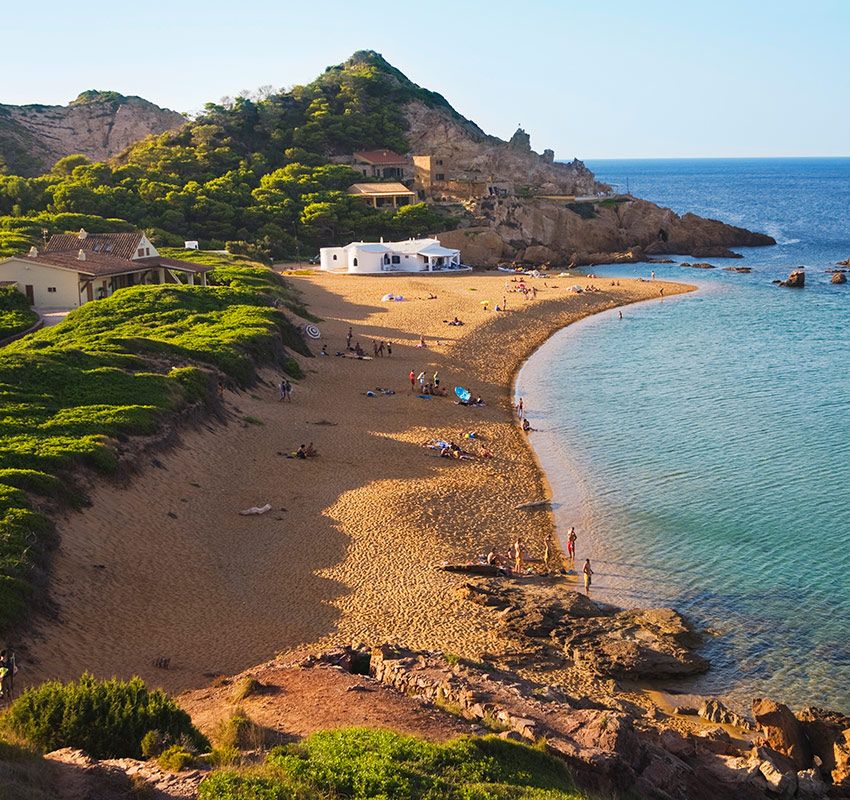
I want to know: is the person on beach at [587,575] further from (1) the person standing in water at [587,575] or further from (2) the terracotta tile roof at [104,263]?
(2) the terracotta tile roof at [104,263]

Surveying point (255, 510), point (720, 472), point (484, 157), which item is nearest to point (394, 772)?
point (255, 510)

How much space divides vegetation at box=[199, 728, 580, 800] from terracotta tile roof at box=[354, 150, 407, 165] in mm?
94597

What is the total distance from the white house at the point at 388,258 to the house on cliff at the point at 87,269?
1769cm

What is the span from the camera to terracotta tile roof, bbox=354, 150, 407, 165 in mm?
102375

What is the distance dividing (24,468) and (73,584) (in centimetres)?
399

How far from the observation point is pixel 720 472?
29.2 metres

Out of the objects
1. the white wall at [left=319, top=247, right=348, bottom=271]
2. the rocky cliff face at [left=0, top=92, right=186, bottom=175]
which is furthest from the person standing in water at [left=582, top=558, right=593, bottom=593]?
the rocky cliff face at [left=0, top=92, right=186, bottom=175]

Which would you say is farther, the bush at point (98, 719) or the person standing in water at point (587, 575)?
the person standing in water at point (587, 575)

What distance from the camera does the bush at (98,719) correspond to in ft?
38.8

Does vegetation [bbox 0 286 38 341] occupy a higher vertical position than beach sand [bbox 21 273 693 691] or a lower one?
higher

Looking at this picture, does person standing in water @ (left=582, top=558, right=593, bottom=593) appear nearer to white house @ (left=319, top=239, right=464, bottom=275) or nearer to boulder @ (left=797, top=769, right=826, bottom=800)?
boulder @ (left=797, top=769, right=826, bottom=800)

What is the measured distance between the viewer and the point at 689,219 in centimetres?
9175

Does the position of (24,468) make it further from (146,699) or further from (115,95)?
(115,95)

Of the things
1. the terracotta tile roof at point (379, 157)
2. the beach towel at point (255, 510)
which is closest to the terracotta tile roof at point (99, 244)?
the beach towel at point (255, 510)
